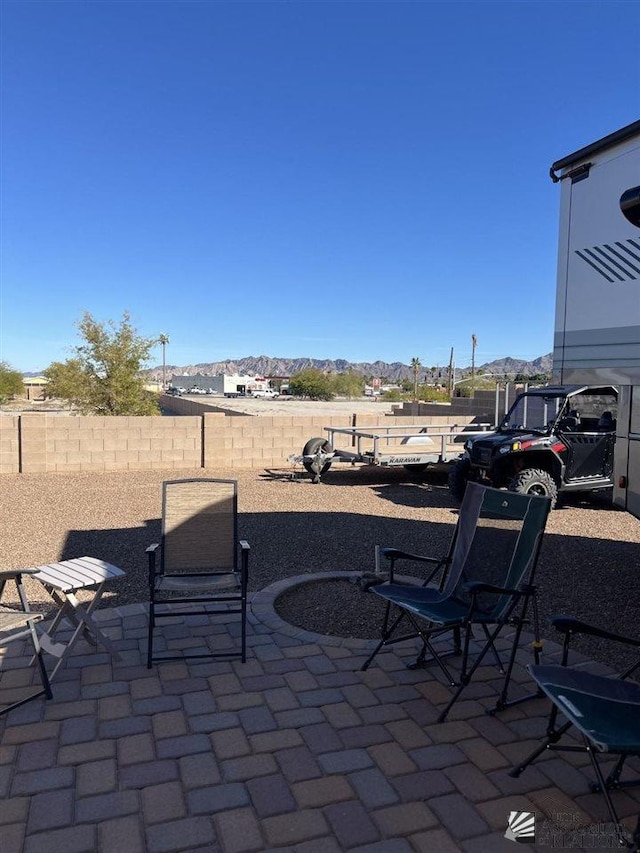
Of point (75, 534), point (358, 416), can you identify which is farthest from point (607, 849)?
point (358, 416)

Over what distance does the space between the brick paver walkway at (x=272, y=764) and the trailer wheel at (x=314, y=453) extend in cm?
792

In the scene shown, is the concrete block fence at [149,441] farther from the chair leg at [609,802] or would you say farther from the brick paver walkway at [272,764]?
the chair leg at [609,802]

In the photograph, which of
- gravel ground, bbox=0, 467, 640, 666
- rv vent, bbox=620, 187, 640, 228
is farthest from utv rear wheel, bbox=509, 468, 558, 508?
rv vent, bbox=620, 187, 640, 228

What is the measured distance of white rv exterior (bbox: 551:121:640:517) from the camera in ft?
14.3

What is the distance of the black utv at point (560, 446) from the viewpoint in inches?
361

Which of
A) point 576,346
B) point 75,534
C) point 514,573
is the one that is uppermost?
point 576,346

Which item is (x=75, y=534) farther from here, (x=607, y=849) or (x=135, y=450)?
(x=607, y=849)

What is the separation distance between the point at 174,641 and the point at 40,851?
73.8 inches

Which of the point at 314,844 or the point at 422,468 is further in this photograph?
the point at 422,468

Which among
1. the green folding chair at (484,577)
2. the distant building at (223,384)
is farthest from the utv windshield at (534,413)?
the distant building at (223,384)

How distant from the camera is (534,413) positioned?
10.1 meters

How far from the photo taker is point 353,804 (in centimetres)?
263

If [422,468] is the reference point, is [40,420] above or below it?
above

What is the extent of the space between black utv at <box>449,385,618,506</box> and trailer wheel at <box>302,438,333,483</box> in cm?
311
